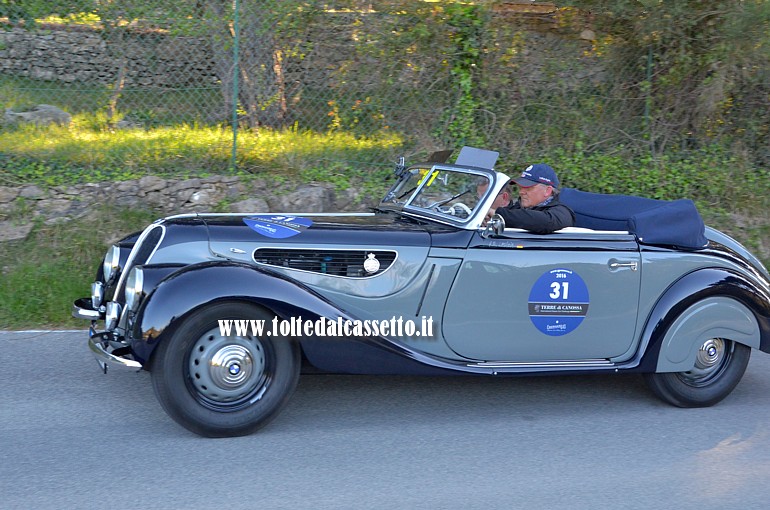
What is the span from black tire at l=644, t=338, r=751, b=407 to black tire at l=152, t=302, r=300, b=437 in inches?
94.3

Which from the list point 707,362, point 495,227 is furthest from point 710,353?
point 495,227

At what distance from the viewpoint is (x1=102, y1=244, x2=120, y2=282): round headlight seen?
201 inches

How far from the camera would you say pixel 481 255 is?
4.75m

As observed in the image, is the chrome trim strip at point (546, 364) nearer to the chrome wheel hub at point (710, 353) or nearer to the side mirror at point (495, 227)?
the chrome wheel hub at point (710, 353)

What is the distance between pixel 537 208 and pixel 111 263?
281 centimetres

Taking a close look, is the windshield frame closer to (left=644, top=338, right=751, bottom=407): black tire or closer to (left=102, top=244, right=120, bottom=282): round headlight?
(left=644, top=338, right=751, bottom=407): black tire

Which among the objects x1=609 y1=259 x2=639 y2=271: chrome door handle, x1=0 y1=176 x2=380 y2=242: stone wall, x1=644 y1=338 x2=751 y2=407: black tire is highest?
x1=609 y1=259 x2=639 y2=271: chrome door handle

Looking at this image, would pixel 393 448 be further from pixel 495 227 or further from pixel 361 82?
pixel 361 82

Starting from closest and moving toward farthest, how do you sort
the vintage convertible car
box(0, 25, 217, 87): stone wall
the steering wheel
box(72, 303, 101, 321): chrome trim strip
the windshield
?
the vintage convertible car < box(72, 303, 101, 321): chrome trim strip < the steering wheel < the windshield < box(0, 25, 217, 87): stone wall

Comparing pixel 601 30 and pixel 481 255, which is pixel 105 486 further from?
pixel 601 30

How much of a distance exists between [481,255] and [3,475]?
2800 millimetres

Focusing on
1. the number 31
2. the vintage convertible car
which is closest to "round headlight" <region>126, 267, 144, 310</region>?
the vintage convertible car

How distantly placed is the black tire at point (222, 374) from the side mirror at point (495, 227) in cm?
135

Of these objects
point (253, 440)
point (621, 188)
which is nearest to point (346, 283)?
point (253, 440)
